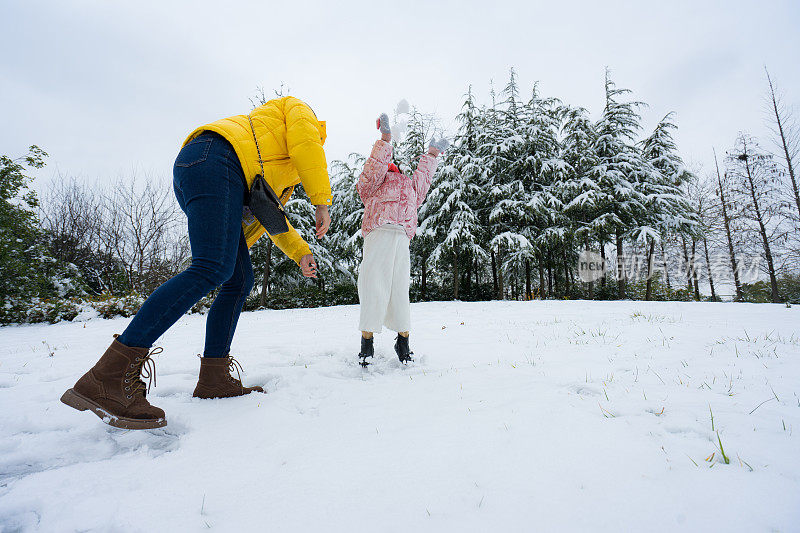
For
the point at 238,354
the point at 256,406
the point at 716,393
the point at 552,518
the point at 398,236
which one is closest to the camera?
the point at 552,518

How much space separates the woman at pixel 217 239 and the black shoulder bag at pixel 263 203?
0.03m

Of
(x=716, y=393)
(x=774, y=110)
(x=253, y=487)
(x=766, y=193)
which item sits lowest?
(x=253, y=487)

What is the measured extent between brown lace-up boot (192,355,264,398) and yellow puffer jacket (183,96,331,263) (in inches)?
33.3

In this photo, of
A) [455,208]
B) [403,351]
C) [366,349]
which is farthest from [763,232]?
[366,349]

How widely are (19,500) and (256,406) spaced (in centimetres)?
92

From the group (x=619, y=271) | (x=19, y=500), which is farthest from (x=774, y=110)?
(x=19, y=500)

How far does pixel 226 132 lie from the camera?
1.80 metres

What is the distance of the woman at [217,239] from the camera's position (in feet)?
4.72

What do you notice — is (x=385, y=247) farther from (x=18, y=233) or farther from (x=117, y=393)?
(x=18, y=233)

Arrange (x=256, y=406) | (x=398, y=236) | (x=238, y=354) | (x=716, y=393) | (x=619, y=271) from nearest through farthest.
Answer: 1. (x=716, y=393)
2. (x=256, y=406)
3. (x=398, y=236)
4. (x=238, y=354)
5. (x=619, y=271)

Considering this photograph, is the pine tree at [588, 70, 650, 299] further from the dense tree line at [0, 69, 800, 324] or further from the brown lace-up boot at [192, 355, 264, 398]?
the brown lace-up boot at [192, 355, 264, 398]

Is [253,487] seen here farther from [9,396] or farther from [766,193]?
[766,193]

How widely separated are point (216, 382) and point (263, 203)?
111 centimetres

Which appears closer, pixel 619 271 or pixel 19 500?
pixel 19 500
